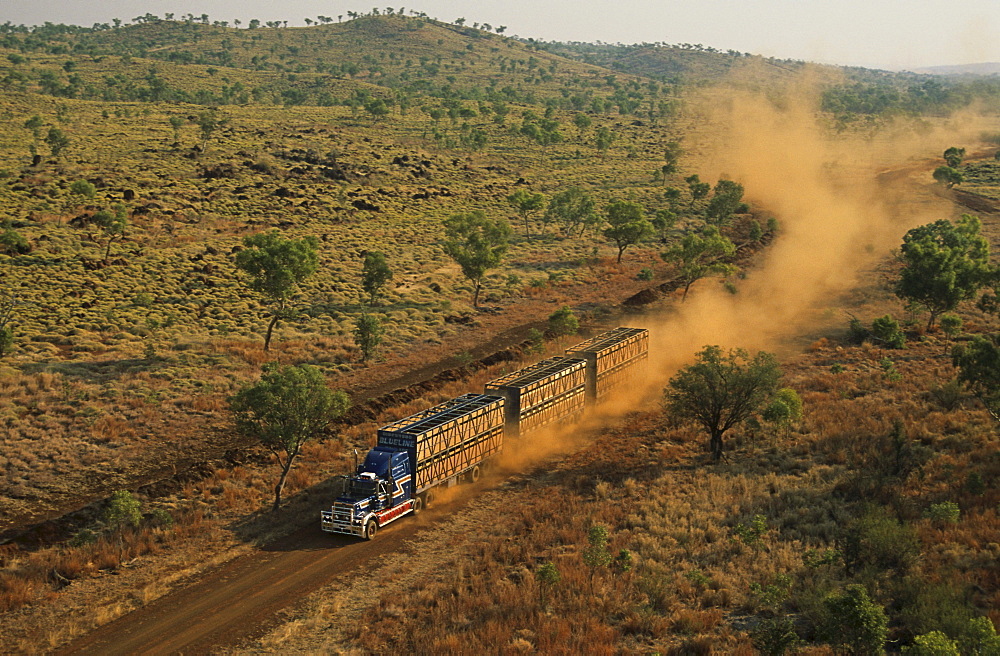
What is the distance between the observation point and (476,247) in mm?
67438

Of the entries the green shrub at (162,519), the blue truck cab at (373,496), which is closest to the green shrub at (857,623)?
the blue truck cab at (373,496)

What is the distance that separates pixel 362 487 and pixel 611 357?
20.5m

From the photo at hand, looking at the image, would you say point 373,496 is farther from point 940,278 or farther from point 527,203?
point 527,203

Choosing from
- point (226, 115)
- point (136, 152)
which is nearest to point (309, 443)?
point (136, 152)

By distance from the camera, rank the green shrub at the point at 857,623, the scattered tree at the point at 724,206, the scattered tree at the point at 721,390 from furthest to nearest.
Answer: the scattered tree at the point at 724,206 < the scattered tree at the point at 721,390 < the green shrub at the point at 857,623

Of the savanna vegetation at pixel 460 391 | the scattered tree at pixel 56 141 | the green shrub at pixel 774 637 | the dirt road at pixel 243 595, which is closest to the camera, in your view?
the green shrub at pixel 774 637

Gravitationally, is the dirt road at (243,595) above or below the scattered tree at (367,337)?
below

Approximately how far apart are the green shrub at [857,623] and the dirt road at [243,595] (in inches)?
594

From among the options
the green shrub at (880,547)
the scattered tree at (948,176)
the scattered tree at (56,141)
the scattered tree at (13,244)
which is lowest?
the green shrub at (880,547)

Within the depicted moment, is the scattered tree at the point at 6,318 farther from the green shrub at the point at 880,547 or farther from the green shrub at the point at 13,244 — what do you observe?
the green shrub at the point at 880,547

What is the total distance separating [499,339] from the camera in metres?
59.8

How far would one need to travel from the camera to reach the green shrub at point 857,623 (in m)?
19.6

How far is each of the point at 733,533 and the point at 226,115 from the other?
127082 mm

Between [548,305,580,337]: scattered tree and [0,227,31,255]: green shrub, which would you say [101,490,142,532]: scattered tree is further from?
[0,227,31,255]: green shrub
